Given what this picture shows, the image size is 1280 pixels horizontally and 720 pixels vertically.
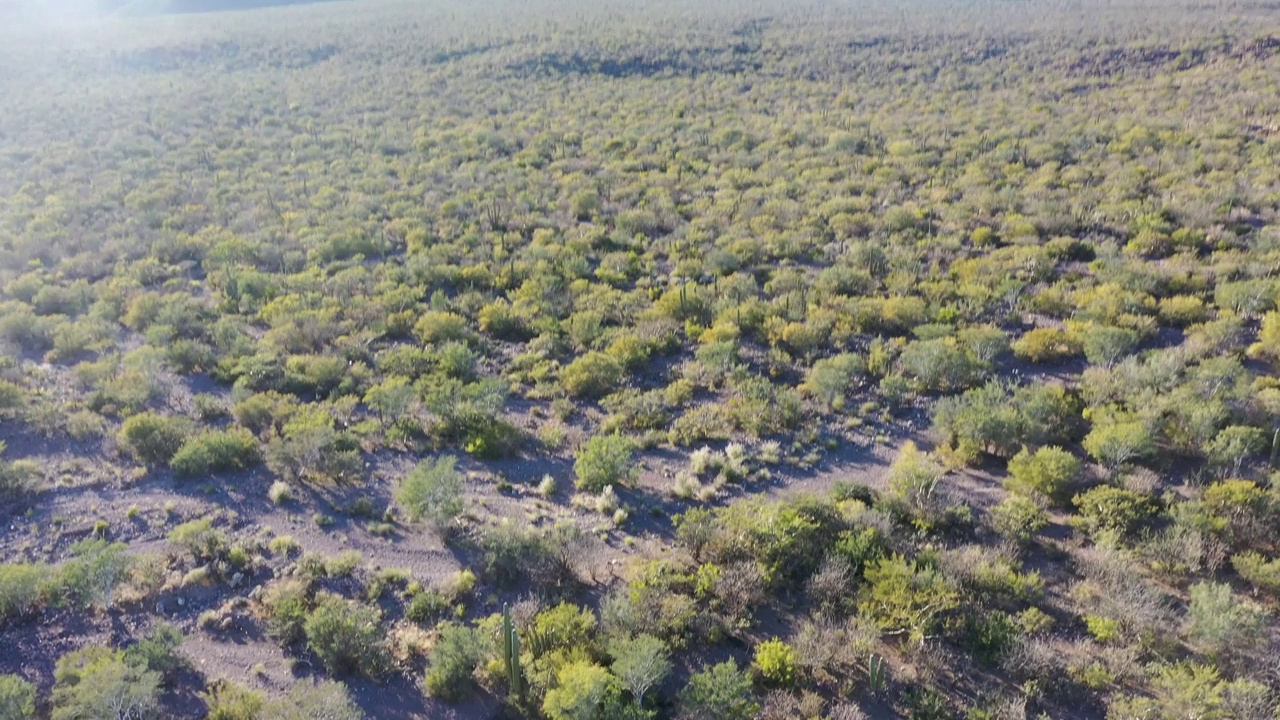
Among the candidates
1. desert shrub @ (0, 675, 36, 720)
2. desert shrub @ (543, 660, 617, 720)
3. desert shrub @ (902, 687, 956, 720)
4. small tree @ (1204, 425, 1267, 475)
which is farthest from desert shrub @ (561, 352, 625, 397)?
small tree @ (1204, 425, 1267, 475)

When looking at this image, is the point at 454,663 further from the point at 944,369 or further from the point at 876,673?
the point at 944,369

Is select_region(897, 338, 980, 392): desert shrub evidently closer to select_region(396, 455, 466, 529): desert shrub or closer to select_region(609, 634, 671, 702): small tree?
select_region(609, 634, 671, 702): small tree

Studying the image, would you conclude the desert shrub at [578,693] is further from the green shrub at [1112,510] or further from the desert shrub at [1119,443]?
A: the desert shrub at [1119,443]

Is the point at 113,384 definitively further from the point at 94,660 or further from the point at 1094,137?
the point at 1094,137

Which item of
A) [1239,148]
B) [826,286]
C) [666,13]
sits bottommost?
[826,286]

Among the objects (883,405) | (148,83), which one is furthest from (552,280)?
(148,83)

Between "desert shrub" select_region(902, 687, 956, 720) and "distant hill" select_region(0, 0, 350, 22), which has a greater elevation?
"distant hill" select_region(0, 0, 350, 22)
